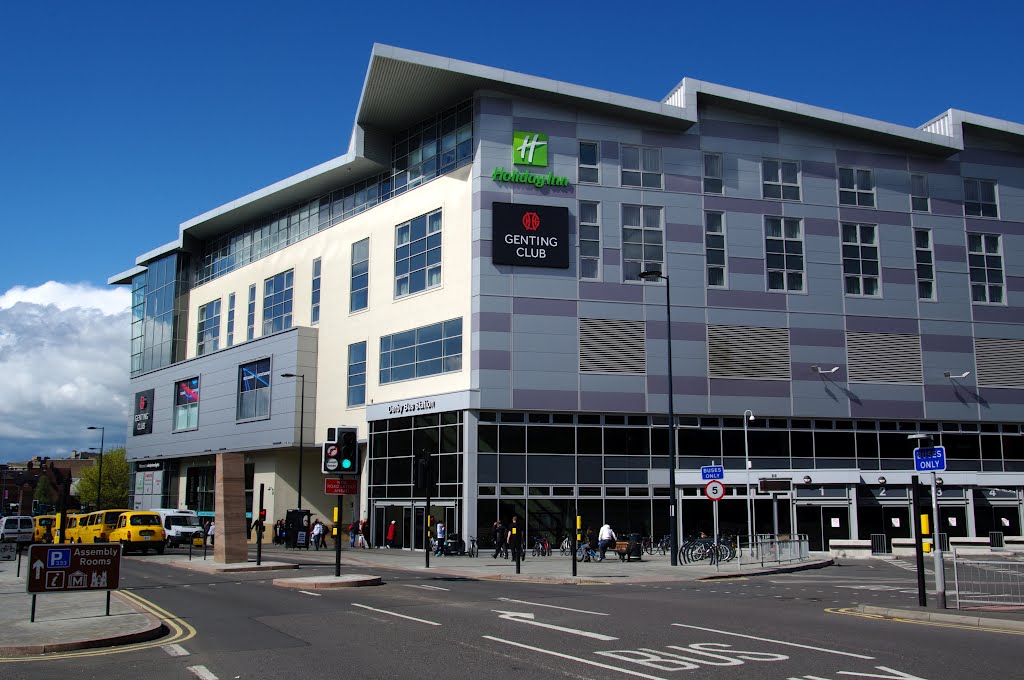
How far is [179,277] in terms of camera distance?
72875 millimetres

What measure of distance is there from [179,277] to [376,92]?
33420mm

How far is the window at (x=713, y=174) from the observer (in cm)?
4641

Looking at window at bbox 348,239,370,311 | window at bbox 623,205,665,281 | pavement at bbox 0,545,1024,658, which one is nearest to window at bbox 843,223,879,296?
window at bbox 623,205,665,281

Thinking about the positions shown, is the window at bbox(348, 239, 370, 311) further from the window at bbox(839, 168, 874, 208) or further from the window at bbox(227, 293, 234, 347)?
the window at bbox(839, 168, 874, 208)

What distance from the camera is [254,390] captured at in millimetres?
60156

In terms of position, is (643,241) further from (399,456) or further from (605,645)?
(605,645)

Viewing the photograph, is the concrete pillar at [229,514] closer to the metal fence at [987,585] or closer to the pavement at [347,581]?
the pavement at [347,581]

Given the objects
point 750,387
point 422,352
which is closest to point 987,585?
point 750,387

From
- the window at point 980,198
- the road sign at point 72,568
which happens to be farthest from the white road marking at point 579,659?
the window at point 980,198

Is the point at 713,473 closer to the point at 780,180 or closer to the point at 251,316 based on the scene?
the point at 780,180

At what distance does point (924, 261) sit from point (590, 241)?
17.8 meters

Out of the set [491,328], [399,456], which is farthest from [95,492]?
[491,328]

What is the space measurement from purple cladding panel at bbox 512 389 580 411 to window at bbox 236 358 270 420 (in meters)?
21.8

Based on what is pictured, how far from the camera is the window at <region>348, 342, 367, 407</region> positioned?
5138cm
